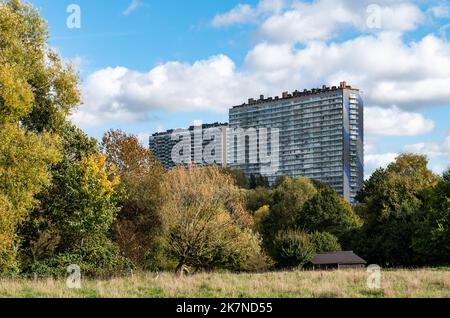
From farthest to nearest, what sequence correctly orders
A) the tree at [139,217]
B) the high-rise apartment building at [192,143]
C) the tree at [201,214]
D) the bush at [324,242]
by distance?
the high-rise apartment building at [192,143] < the bush at [324,242] < the tree at [139,217] < the tree at [201,214]

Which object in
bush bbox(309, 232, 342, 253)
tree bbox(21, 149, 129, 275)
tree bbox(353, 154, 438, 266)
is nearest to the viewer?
tree bbox(21, 149, 129, 275)

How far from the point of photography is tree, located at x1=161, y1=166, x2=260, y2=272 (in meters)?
41.9

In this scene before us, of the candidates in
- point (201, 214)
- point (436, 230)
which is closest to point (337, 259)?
point (436, 230)

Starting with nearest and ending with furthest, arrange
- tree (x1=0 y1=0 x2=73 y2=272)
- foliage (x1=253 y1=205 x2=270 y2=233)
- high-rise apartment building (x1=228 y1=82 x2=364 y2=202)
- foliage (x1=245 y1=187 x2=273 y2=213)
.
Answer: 1. tree (x1=0 y1=0 x2=73 y2=272)
2. foliage (x1=253 y1=205 x2=270 y2=233)
3. foliage (x1=245 y1=187 x2=273 y2=213)
4. high-rise apartment building (x1=228 y1=82 x2=364 y2=202)

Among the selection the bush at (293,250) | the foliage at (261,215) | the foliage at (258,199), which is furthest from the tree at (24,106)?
the foliage at (258,199)

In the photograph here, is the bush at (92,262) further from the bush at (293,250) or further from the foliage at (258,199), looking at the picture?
the foliage at (258,199)

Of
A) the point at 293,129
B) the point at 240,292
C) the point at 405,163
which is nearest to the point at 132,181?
the point at 240,292

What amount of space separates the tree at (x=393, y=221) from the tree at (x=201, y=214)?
26.0 m

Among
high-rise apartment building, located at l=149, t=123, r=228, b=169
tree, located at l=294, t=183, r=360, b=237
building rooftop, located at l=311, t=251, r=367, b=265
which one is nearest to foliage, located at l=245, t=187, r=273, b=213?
tree, located at l=294, t=183, r=360, b=237

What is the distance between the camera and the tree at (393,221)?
215 ft

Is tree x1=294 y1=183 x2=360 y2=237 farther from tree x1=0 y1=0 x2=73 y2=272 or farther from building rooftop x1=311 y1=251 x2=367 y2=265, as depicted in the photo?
tree x1=0 y1=0 x2=73 y2=272

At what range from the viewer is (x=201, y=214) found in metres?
42.3

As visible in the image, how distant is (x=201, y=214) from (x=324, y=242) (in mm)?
30185

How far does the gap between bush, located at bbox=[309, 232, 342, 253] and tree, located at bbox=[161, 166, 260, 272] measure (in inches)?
1024
